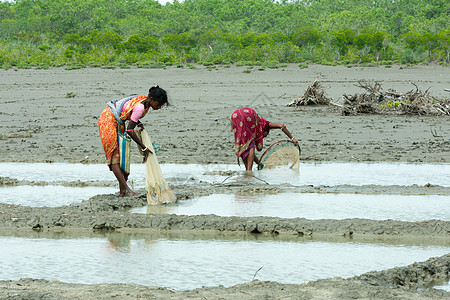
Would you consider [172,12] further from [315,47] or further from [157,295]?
[157,295]

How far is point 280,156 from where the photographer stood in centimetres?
925

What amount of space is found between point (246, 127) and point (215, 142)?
11.9ft

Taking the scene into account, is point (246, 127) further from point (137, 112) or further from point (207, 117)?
point (207, 117)

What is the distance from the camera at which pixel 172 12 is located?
58.6m

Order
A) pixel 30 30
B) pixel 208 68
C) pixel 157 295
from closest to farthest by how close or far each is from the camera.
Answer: pixel 157 295 < pixel 208 68 < pixel 30 30

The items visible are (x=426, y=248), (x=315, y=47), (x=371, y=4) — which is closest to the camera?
(x=426, y=248)

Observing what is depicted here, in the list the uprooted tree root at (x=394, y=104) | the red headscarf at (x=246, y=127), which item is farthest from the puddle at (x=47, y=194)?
the uprooted tree root at (x=394, y=104)

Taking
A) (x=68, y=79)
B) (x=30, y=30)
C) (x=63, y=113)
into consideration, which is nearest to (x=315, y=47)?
(x=68, y=79)

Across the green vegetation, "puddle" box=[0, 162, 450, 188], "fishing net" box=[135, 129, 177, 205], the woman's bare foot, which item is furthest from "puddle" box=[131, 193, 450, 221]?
the green vegetation

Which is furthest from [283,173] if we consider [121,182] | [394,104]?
[394,104]

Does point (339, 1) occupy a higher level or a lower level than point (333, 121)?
higher

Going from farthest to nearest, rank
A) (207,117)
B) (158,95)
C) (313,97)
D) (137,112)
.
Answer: (313,97) < (207,117) < (137,112) < (158,95)

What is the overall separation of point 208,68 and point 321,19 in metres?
31.5

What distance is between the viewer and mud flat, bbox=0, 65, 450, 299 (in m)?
4.20
